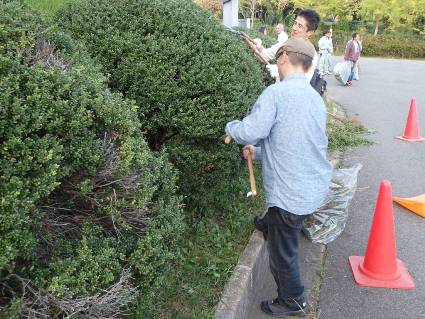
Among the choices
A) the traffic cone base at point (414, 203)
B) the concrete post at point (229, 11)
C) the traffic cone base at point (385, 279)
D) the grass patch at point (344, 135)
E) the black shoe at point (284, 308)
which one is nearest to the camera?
the black shoe at point (284, 308)

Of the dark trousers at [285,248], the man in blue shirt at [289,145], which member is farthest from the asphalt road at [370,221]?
the man in blue shirt at [289,145]

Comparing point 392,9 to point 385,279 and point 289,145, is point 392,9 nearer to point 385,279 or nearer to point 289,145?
point 385,279

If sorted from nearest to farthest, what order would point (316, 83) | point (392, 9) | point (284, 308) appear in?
point (284, 308) < point (316, 83) < point (392, 9)

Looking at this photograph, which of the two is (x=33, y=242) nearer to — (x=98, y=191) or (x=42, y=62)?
(x=98, y=191)

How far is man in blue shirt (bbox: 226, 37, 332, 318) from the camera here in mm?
2871

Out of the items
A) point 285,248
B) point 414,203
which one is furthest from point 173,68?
point 414,203

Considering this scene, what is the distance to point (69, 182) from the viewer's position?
2055 millimetres

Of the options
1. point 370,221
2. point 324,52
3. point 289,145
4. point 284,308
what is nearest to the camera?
point 289,145

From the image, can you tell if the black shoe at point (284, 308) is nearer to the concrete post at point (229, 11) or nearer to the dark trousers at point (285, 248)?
the dark trousers at point (285, 248)

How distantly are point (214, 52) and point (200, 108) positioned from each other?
1.45 feet

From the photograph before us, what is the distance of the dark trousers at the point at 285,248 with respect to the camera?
3084 mm

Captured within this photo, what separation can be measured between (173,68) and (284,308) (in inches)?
73.5

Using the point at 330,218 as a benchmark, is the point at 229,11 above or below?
above

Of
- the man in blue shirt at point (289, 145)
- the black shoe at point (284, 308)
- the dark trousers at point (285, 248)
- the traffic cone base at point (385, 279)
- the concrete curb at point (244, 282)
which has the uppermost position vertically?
the man in blue shirt at point (289, 145)
